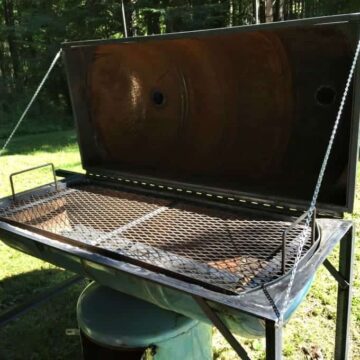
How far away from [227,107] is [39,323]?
2.00 meters

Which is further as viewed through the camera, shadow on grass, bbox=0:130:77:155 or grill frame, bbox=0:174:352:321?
shadow on grass, bbox=0:130:77:155

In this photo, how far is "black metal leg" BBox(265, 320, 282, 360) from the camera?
1203mm

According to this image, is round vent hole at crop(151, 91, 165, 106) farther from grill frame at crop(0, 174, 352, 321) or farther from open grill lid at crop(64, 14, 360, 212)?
grill frame at crop(0, 174, 352, 321)

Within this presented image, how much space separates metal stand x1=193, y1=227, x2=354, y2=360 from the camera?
124 cm

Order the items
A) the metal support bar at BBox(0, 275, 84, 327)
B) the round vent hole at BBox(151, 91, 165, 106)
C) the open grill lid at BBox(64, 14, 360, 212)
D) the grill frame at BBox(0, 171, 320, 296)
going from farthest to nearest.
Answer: the metal support bar at BBox(0, 275, 84, 327), the round vent hole at BBox(151, 91, 165, 106), the open grill lid at BBox(64, 14, 360, 212), the grill frame at BBox(0, 171, 320, 296)


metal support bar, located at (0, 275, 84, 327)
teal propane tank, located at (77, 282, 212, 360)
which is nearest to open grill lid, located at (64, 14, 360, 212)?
teal propane tank, located at (77, 282, 212, 360)

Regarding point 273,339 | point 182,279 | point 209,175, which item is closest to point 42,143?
point 209,175

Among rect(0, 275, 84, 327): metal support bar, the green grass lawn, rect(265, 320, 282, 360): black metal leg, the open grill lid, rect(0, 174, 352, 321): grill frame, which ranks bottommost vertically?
the green grass lawn

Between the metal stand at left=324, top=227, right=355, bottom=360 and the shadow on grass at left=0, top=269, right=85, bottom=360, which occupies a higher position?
the metal stand at left=324, top=227, right=355, bottom=360

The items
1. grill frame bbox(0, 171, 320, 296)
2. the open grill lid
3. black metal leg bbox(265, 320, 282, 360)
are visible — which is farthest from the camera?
the open grill lid

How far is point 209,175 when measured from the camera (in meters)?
2.47

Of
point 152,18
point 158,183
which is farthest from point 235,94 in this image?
point 152,18

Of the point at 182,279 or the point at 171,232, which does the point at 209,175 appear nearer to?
the point at 171,232

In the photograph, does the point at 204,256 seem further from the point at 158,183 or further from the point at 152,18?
the point at 152,18
